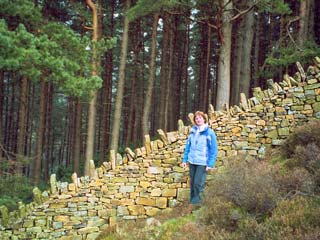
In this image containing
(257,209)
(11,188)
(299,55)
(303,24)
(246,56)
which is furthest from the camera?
(246,56)

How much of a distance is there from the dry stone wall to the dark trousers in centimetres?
73

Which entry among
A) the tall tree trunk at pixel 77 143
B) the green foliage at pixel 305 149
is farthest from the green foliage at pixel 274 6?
the tall tree trunk at pixel 77 143

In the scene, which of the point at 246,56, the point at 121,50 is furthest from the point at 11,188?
the point at 246,56

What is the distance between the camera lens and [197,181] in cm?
658

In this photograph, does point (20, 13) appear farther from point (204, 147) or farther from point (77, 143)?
point (77, 143)

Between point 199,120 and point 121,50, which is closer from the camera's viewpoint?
point 199,120

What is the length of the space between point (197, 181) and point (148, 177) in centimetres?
135

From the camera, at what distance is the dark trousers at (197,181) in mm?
6570

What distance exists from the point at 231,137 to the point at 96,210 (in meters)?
3.06

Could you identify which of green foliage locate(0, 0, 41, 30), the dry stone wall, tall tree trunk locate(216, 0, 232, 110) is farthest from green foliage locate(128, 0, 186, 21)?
the dry stone wall

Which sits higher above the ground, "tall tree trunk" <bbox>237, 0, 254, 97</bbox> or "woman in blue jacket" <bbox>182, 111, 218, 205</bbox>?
"tall tree trunk" <bbox>237, 0, 254, 97</bbox>

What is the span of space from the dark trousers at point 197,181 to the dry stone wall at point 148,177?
2.41 ft

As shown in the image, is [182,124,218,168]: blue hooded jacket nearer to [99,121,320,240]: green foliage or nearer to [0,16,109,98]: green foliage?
[99,121,320,240]: green foliage

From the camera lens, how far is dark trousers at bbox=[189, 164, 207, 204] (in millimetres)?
6570
